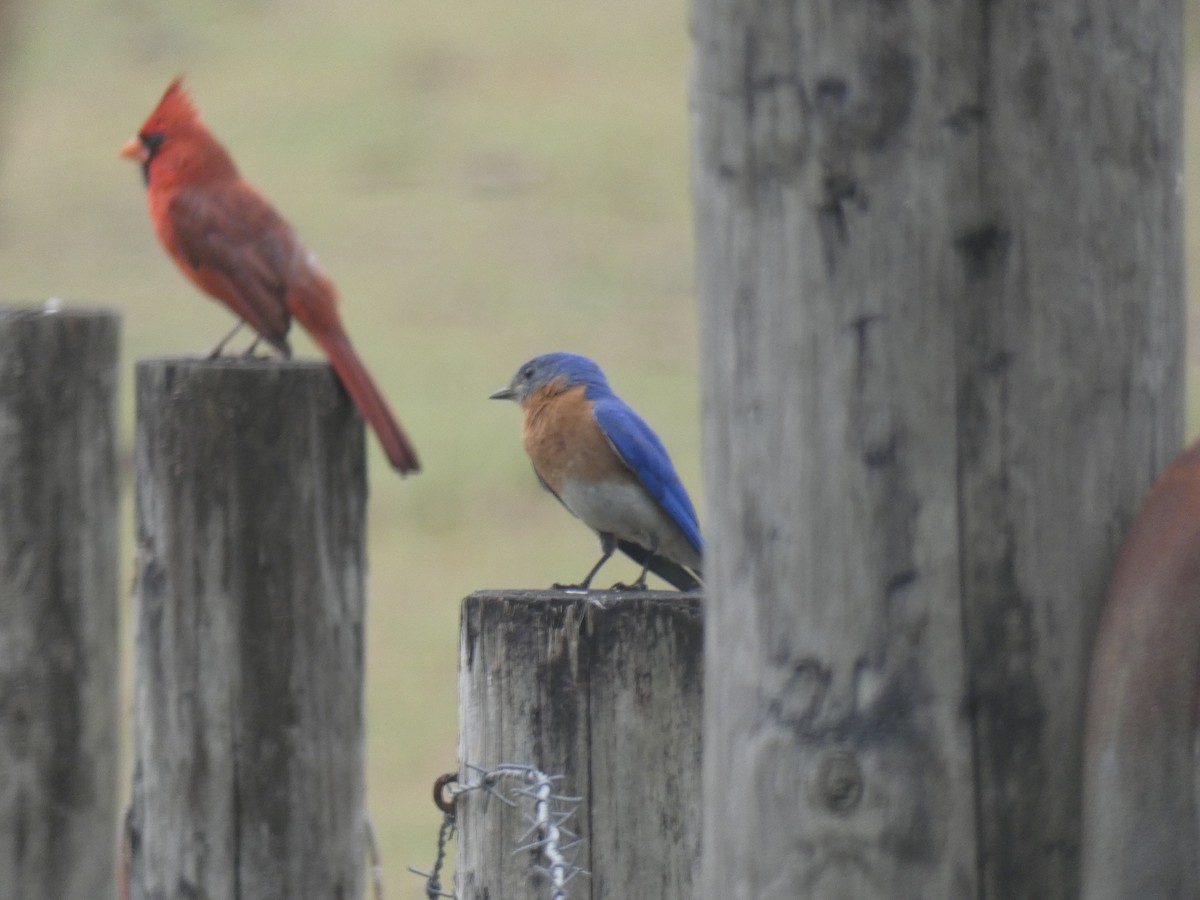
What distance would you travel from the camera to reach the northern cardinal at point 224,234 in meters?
4.39

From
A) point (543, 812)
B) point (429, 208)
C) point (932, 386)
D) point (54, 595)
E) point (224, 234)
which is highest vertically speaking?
point (429, 208)

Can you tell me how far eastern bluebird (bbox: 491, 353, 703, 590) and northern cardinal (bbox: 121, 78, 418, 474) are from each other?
505 mm

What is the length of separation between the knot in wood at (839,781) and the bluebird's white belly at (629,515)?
243 cm

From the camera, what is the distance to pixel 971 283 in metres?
1.36

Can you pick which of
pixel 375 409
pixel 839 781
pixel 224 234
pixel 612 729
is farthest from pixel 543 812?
pixel 224 234

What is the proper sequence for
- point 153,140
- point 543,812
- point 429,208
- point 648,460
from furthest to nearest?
point 429,208
point 153,140
point 648,460
point 543,812

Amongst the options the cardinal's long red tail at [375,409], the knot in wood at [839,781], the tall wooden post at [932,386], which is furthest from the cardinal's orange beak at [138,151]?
the knot in wood at [839,781]

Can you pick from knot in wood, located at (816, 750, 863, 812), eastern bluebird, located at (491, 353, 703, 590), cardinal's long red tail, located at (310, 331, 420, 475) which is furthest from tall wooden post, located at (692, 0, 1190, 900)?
eastern bluebird, located at (491, 353, 703, 590)

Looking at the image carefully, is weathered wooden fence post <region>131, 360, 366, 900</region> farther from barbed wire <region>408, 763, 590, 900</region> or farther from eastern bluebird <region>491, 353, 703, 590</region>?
eastern bluebird <region>491, 353, 703, 590</region>

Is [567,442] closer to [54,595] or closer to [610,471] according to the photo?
[610,471]

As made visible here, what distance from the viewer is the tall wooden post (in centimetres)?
135

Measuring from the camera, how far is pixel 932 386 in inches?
53.6

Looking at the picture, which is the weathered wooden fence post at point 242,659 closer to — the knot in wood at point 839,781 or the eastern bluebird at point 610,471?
the knot in wood at point 839,781

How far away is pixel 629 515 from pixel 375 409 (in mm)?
768
